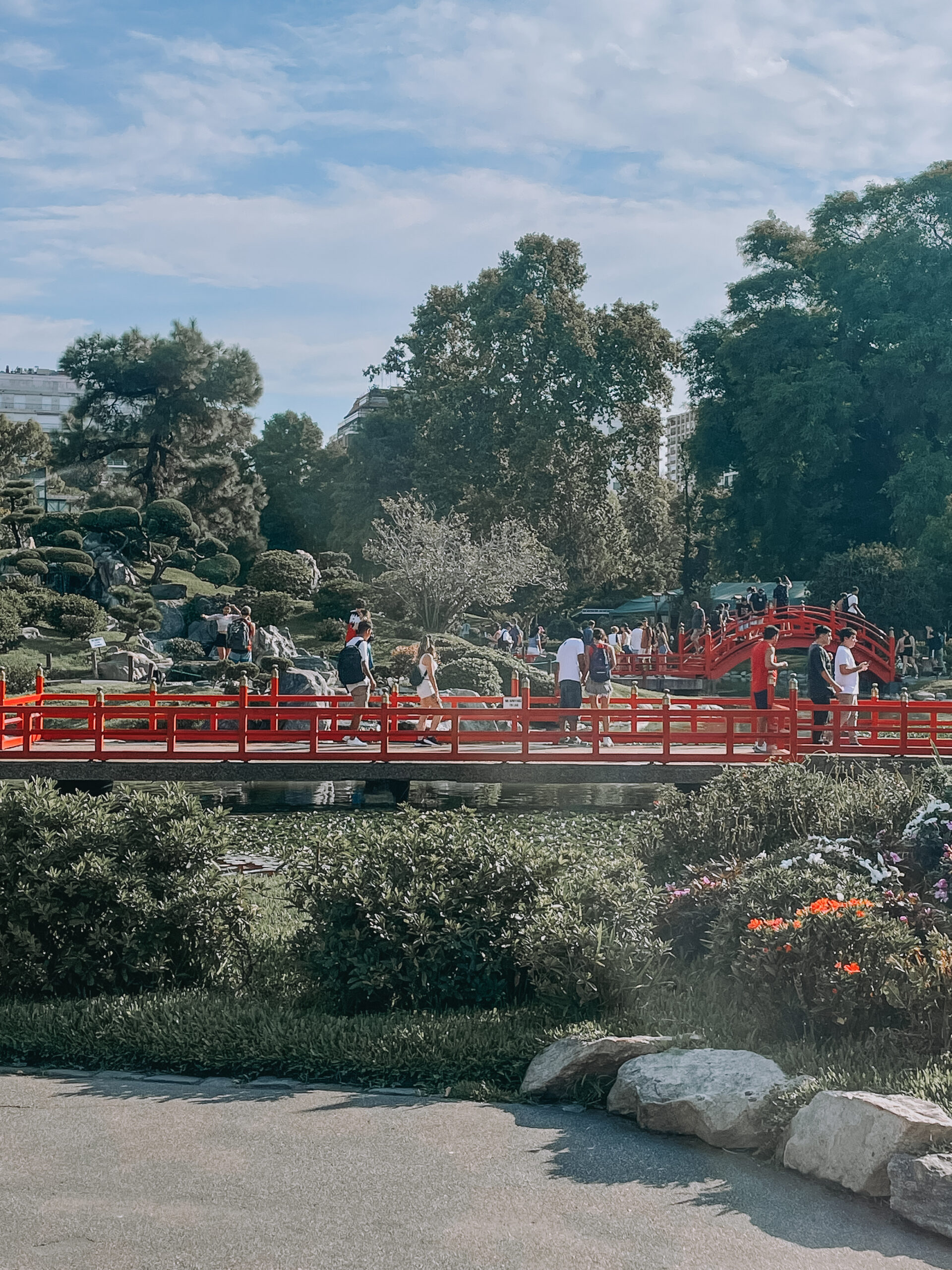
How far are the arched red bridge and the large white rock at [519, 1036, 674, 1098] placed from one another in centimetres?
2513

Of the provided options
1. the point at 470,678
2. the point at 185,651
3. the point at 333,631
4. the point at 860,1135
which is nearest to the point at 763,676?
the point at 470,678

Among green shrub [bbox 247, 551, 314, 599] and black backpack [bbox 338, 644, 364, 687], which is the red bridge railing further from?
green shrub [bbox 247, 551, 314, 599]

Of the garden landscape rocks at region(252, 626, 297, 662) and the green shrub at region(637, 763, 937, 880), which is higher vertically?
the garden landscape rocks at region(252, 626, 297, 662)

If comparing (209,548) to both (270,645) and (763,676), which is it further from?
(763,676)

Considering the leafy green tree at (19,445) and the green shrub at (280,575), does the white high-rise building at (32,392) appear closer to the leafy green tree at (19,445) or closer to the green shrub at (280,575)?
the leafy green tree at (19,445)

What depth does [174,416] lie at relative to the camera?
49250 mm

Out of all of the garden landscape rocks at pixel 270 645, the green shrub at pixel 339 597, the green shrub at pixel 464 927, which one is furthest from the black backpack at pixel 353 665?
the green shrub at pixel 339 597

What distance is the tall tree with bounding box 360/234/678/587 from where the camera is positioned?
45.4m

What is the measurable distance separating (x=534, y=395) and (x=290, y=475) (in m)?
20.3

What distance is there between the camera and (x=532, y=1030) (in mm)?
6621

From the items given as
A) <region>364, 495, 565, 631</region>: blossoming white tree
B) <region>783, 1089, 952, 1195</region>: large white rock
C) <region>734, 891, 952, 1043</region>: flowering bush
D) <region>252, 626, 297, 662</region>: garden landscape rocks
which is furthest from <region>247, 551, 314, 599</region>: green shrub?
<region>783, 1089, 952, 1195</region>: large white rock

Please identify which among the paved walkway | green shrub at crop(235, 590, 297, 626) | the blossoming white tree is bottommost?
the paved walkway

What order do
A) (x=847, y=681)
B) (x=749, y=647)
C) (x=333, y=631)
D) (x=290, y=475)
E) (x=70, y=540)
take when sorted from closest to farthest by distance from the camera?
(x=847, y=681) < (x=749, y=647) < (x=333, y=631) < (x=70, y=540) < (x=290, y=475)

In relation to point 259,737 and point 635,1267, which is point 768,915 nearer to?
point 635,1267
